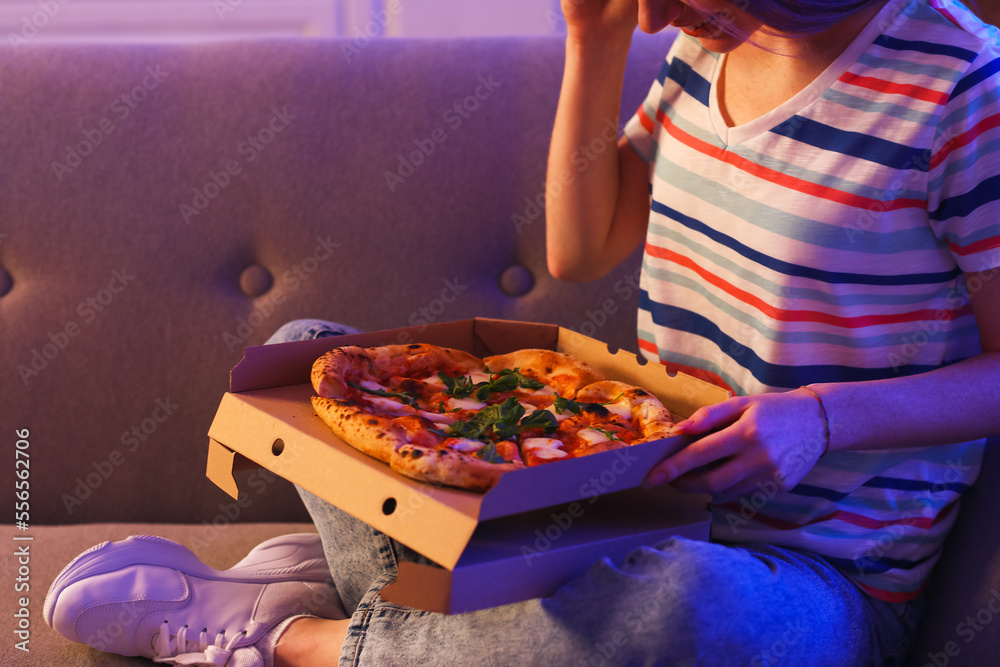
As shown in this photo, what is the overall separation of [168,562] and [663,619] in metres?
0.62

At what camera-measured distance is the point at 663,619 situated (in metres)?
0.69

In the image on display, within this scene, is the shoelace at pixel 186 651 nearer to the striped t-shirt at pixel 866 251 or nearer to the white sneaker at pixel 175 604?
the white sneaker at pixel 175 604

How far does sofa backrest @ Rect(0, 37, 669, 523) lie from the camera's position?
4.24ft

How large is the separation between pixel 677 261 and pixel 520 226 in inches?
13.9

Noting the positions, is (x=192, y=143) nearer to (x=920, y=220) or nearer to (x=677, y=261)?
(x=677, y=261)

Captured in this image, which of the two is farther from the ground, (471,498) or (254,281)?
(254,281)

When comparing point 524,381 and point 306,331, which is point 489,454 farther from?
point 306,331

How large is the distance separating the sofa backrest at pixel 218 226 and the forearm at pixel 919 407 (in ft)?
1.86

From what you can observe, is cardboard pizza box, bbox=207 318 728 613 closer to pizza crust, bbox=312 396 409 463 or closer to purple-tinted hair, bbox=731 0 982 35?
pizza crust, bbox=312 396 409 463

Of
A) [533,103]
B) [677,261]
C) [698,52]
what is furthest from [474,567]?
[533,103]

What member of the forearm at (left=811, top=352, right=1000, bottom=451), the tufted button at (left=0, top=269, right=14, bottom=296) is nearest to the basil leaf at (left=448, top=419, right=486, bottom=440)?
the forearm at (left=811, top=352, right=1000, bottom=451)

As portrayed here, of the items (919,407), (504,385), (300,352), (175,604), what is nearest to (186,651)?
(175,604)

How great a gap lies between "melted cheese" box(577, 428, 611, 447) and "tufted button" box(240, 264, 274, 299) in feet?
2.37

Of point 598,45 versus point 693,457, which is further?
point 598,45
